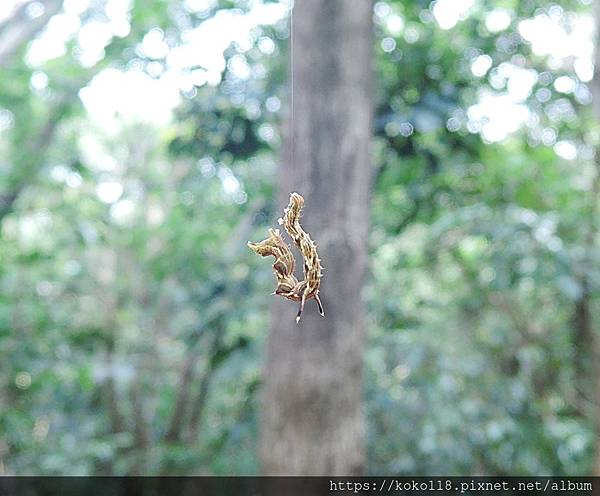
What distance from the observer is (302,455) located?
1.81 metres

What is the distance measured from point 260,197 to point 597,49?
3.75ft

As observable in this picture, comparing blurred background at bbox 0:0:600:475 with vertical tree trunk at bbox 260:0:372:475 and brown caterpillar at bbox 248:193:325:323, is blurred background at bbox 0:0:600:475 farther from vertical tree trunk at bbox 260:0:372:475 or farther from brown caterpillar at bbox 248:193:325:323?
brown caterpillar at bbox 248:193:325:323

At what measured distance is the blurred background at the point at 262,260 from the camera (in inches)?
92.4

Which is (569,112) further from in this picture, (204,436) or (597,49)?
(204,436)

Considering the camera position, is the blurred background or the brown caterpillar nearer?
the brown caterpillar

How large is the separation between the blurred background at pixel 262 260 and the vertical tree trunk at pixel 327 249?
0.13 metres

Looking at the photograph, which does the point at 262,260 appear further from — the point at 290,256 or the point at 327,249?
the point at 290,256

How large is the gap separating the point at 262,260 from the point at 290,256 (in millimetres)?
2163

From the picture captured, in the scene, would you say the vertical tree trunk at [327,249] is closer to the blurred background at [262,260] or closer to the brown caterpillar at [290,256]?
the blurred background at [262,260]

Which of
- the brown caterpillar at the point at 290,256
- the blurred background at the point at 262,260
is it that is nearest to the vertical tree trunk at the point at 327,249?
the blurred background at the point at 262,260

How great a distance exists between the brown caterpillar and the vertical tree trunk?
4.06 feet

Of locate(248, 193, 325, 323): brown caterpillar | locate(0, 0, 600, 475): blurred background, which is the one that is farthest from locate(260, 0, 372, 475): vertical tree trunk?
locate(248, 193, 325, 323): brown caterpillar

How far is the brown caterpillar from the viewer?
0.52 meters

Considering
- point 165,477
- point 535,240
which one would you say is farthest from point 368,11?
point 165,477
